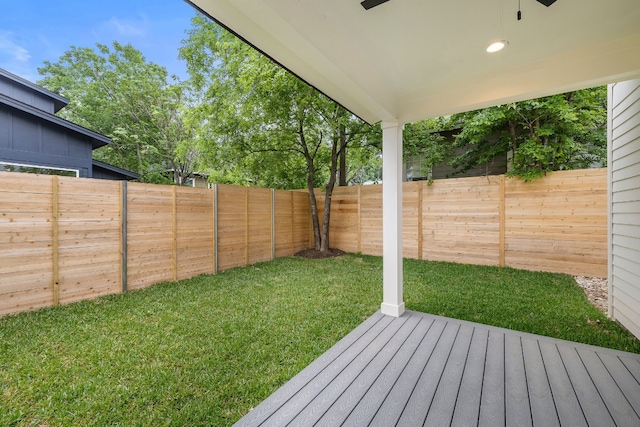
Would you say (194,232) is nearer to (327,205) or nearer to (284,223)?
(284,223)

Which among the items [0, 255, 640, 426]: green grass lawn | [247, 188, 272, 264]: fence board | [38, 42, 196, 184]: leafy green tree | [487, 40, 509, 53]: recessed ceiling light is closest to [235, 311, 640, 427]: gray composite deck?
[0, 255, 640, 426]: green grass lawn

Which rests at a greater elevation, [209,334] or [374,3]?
[374,3]

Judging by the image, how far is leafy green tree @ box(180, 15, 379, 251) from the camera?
573 cm

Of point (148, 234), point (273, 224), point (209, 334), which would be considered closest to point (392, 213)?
point (209, 334)

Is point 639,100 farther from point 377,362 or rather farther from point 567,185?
point 377,362

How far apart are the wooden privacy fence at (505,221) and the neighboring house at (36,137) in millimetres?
6956

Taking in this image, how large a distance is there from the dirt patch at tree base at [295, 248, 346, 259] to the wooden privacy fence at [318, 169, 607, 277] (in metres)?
0.64

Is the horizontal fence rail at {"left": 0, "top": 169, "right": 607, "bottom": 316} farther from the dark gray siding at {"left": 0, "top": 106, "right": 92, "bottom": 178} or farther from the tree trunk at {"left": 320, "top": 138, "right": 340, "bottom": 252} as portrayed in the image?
the dark gray siding at {"left": 0, "top": 106, "right": 92, "bottom": 178}

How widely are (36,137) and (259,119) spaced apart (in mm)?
4749

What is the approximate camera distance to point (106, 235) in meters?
3.96

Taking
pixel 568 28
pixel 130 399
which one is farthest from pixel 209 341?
pixel 568 28

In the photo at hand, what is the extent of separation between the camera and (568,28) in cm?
195

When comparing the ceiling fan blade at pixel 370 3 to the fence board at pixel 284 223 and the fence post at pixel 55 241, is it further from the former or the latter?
the fence board at pixel 284 223

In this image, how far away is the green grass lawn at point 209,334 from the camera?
1.81 metres
